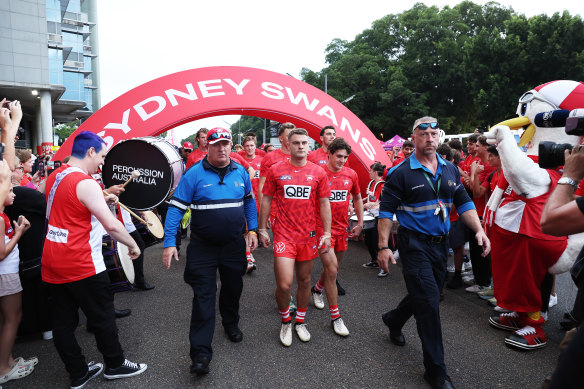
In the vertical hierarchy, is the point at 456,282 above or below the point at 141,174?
below

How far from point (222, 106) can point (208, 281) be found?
3.89 m

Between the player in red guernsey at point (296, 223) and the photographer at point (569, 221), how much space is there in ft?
7.15

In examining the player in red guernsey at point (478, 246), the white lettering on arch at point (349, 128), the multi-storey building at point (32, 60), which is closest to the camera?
the player in red guernsey at point (478, 246)

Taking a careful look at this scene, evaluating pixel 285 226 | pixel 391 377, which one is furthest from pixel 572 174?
pixel 285 226

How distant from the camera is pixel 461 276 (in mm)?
5348

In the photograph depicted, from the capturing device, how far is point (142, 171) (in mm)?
4043

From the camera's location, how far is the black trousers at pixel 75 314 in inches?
110

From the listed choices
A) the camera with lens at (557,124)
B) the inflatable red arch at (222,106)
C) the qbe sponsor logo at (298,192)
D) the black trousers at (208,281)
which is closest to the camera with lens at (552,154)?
the camera with lens at (557,124)

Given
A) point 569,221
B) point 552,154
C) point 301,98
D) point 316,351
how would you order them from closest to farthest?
point 569,221
point 552,154
point 316,351
point 301,98

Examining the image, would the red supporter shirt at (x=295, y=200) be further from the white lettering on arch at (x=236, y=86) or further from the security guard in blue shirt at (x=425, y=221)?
the white lettering on arch at (x=236, y=86)

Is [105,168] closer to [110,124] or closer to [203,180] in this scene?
[203,180]

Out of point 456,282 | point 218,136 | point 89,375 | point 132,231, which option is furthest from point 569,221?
point 132,231

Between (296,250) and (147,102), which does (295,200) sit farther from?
(147,102)

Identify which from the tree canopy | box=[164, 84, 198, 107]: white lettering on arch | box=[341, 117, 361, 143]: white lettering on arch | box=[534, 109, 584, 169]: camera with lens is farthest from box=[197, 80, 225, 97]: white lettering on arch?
the tree canopy
